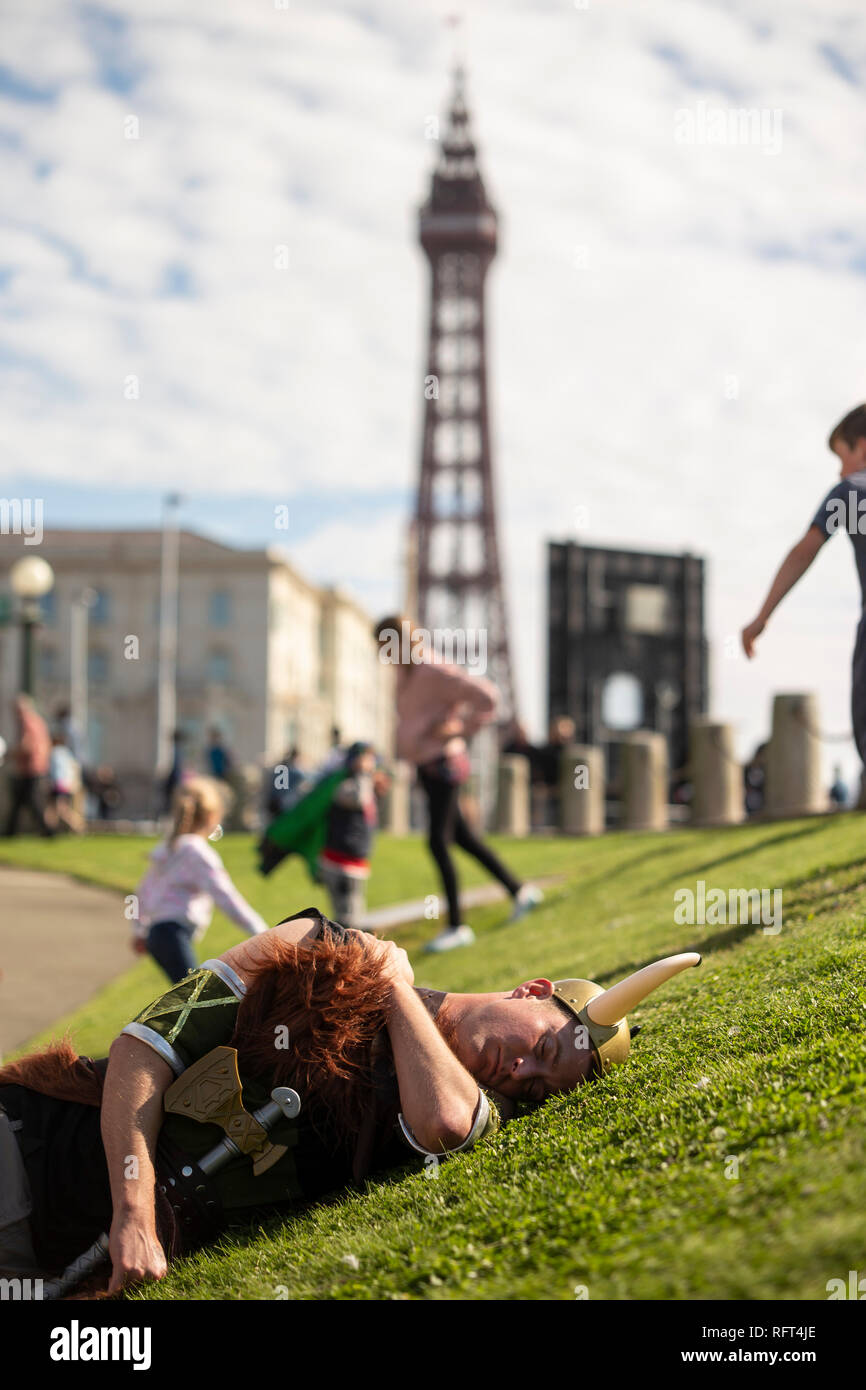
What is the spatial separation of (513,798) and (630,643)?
9481 millimetres

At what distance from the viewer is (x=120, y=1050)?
2596mm

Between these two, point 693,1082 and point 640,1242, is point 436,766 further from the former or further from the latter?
point 640,1242

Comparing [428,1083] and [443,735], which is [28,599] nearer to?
[443,735]

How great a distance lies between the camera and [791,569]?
4.39 m

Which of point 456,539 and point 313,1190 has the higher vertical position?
point 456,539

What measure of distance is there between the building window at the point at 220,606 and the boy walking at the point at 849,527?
6221cm

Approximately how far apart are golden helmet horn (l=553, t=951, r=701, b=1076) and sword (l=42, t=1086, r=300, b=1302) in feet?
2.19

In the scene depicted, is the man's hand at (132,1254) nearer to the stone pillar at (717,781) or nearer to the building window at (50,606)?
the stone pillar at (717,781)

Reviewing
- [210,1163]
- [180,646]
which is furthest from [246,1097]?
[180,646]

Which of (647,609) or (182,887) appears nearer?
(182,887)

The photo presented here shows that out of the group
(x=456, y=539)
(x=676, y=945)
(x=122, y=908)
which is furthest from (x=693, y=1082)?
(x=456, y=539)

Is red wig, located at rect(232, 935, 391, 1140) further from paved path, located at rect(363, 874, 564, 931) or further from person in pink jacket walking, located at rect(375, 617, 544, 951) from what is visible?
paved path, located at rect(363, 874, 564, 931)

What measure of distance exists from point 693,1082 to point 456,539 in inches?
2176

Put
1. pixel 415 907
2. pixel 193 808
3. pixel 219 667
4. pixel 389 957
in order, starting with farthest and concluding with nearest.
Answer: pixel 219 667, pixel 415 907, pixel 193 808, pixel 389 957
